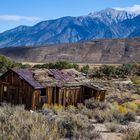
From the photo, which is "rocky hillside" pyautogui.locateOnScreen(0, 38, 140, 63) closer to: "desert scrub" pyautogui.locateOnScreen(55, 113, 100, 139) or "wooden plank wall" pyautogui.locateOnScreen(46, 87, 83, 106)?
"wooden plank wall" pyautogui.locateOnScreen(46, 87, 83, 106)

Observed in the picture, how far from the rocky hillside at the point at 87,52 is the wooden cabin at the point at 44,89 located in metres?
101

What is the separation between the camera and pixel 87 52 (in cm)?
13962

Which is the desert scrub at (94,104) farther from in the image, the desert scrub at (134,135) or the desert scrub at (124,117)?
the desert scrub at (134,135)

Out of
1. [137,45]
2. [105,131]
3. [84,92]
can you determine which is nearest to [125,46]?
[137,45]

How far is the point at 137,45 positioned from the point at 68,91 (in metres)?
111

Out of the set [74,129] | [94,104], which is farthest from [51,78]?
[74,129]

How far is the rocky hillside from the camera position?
13162 centimetres

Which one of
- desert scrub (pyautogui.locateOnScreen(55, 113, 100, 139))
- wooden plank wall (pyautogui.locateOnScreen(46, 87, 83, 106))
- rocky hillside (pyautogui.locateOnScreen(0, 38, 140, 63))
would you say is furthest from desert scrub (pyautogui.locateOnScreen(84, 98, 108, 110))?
rocky hillside (pyautogui.locateOnScreen(0, 38, 140, 63))

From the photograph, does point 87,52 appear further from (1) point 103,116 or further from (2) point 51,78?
(1) point 103,116

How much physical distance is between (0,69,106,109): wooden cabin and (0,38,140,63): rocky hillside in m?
101

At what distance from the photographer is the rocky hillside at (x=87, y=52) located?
131625mm

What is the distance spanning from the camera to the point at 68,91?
25.3m

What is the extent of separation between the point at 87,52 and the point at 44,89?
115569 millimetres

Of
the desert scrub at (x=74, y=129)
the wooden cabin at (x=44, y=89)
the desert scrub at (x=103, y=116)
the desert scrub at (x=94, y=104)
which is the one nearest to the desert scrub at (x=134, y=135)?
the desert scrub at (x=74, y=129)
